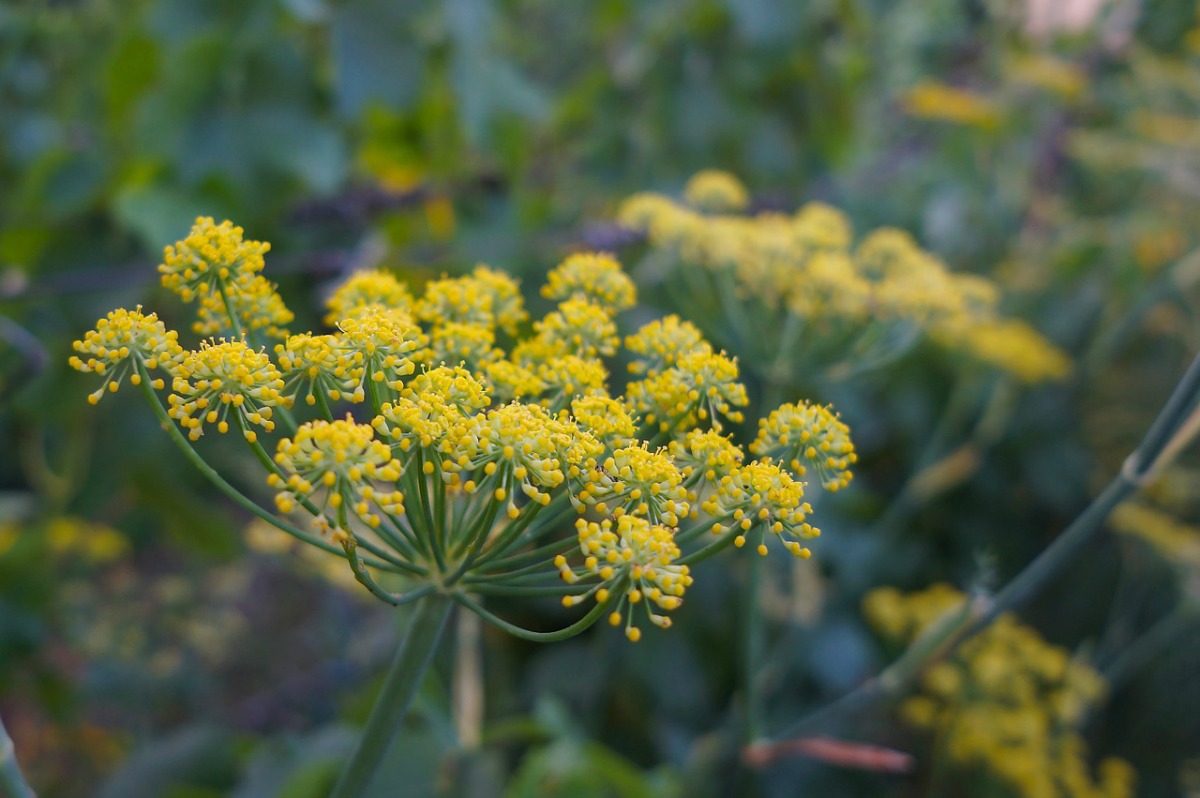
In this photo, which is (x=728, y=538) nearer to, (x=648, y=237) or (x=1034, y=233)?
(x=648, y=237)

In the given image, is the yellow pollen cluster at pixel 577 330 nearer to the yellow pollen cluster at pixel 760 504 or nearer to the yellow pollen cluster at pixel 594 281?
the yellow pollen cluster at pixel 594 281

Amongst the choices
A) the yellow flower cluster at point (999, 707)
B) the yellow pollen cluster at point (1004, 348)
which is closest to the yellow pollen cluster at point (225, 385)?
the yellow flower cluster at point (999, 707)

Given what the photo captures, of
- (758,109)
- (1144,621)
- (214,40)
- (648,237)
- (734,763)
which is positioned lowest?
(734,763)

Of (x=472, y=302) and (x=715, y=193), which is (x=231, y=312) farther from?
(x=715, y=193)

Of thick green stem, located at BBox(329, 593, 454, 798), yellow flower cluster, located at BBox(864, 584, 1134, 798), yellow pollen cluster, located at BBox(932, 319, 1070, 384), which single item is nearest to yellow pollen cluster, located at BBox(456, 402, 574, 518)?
thick green stem, located at BBox(329, 593, 454, 798)

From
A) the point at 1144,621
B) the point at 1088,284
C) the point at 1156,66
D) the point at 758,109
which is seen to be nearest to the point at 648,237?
the point at 758,109

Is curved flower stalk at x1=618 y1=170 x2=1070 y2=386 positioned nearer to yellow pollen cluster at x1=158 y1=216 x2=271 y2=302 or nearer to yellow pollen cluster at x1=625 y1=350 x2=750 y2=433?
yellow pollen cluster at x1=625 y1=350 x2=750 y2=433
